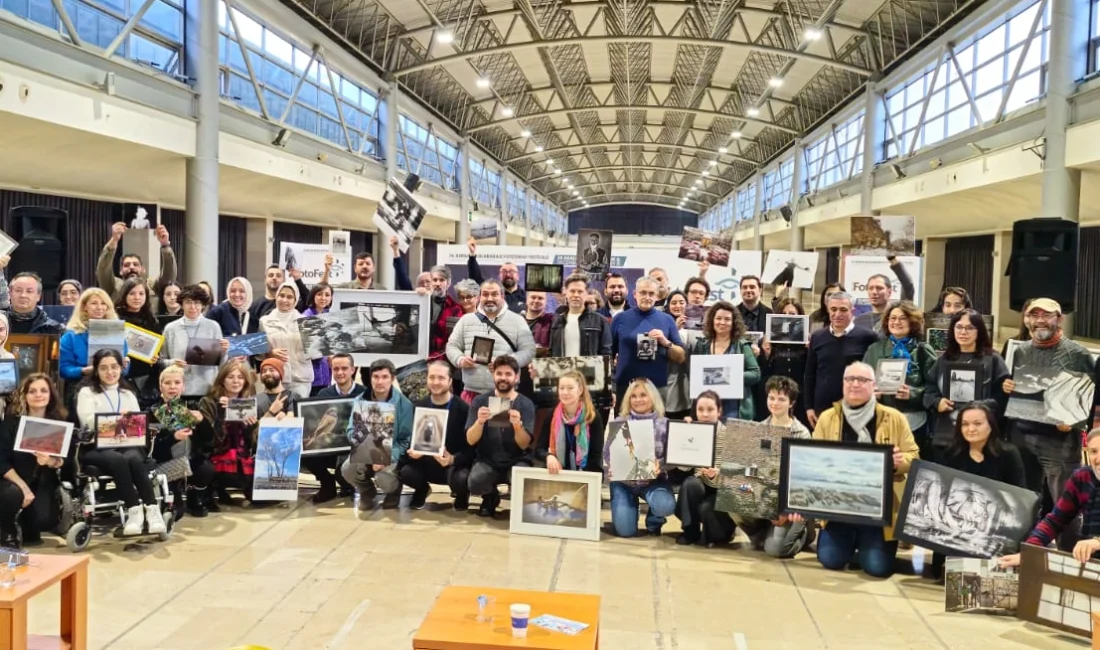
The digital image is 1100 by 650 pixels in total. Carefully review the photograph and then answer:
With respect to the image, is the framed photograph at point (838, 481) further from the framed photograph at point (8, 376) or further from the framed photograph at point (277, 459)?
the framed photograph at point (8, 376)

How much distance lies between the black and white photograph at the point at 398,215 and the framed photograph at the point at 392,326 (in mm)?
1788

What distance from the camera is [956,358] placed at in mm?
5492

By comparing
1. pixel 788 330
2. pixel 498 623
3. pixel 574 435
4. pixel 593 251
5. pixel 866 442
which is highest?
pixel 593 251

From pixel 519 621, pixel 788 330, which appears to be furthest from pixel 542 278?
pixel 519 621

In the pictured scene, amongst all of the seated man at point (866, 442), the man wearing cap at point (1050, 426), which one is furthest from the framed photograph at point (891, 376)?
the man wearing cap at point (1050, 426)

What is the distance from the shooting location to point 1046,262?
6.94 meters

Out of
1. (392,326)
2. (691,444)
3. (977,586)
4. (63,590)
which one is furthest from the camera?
(392,326)

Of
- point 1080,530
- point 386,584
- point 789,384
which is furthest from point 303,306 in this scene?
point 1080,530

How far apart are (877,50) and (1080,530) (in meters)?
16.5

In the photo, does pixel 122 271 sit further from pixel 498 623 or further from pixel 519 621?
pixel 519 621

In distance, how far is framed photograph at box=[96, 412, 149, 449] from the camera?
5324mm

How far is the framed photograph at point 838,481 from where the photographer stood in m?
5.07

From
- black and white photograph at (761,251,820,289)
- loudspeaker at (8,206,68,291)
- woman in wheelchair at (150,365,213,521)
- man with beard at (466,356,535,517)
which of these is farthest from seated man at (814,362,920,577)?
loudspeaker at (8,206,68,291)

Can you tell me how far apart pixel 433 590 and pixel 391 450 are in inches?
69.8
